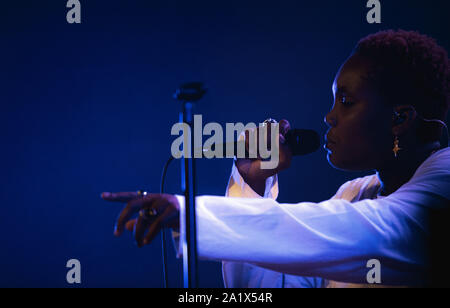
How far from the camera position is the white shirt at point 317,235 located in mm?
706

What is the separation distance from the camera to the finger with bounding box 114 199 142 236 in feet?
2.09

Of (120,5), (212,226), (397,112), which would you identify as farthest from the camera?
(120,5)

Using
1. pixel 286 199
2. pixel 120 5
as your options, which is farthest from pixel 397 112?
pixel 120 5

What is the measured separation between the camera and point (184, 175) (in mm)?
796

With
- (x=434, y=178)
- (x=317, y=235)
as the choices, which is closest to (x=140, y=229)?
(x=317, y=235)

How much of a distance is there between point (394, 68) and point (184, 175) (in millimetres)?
743

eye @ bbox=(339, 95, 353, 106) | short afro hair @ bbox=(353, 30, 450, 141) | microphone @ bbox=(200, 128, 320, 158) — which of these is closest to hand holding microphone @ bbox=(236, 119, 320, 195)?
microphone @ bbox=(200, 128, 320, 158)

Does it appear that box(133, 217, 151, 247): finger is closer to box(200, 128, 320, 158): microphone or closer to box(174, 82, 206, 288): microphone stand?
box(174, 82, 206, 288): microphone stand

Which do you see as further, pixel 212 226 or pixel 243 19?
pixel 243 19

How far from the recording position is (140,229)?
0.65 metres

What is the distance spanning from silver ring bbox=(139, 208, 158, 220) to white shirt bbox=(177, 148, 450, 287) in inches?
2.6

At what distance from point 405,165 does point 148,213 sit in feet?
2.77

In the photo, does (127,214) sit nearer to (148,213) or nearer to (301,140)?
(148,213)
